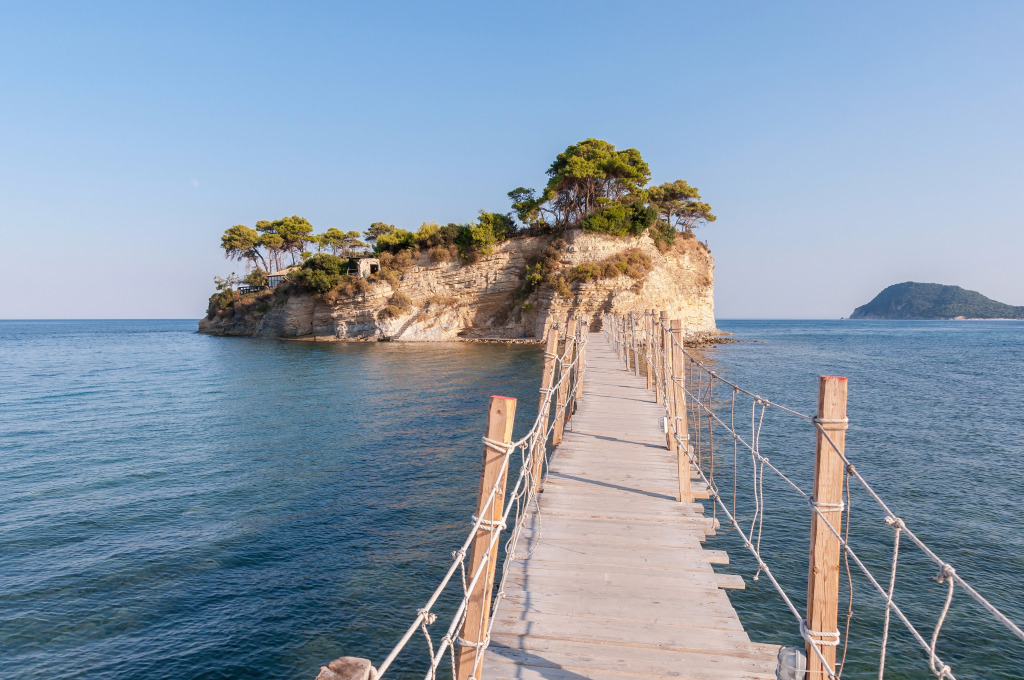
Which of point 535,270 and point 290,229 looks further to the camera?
point 290,229

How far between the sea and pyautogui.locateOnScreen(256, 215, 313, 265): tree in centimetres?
4293

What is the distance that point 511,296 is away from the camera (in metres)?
47.3

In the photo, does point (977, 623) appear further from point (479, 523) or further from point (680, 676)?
point (479, 523)

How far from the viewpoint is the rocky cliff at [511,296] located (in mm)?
42844

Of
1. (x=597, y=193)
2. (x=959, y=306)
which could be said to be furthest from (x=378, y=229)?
(x=959, y=306)

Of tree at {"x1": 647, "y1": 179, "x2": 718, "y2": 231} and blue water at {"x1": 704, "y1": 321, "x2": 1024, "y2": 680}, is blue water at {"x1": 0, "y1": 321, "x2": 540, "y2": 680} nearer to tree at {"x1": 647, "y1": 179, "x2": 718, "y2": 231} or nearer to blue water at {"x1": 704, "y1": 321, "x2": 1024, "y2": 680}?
blue water at {"x1": 704, "y1": 321, "x2": 1024, "y2": 680}

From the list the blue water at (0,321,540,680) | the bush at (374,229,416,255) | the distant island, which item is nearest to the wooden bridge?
the blue water at (0,321,540,680)

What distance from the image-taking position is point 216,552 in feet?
28.5

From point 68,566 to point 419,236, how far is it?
4329 centimetres

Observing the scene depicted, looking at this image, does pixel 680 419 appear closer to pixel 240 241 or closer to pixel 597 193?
pixel 597 193

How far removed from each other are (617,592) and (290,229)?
64928 mm

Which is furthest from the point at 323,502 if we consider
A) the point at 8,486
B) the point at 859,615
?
the point at 859,615

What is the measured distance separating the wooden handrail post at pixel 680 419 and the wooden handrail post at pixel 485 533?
3.53 m

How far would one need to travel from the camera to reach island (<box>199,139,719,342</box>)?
43406 mm
